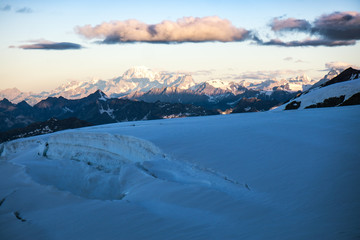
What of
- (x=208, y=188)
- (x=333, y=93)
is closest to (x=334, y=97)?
(x=333, y=93)

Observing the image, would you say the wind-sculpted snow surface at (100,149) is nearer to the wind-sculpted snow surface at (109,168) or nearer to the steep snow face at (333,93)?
the wind-sculpted snow surface at (109,168)

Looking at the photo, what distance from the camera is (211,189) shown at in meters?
12.9

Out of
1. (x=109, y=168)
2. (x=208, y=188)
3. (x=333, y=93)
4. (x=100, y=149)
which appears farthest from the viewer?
(x=333, y=93)

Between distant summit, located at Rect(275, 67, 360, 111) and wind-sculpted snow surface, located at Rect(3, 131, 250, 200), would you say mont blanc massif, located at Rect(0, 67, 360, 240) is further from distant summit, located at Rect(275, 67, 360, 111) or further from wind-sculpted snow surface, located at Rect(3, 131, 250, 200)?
distant summit, located at Rect(275, 67, 360, 111)

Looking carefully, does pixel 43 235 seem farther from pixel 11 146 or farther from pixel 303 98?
pixel 303 98

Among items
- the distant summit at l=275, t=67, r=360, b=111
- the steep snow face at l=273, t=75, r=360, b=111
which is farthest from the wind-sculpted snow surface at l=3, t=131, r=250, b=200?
the steep snow face at l=273, t=75, r=360, b=111

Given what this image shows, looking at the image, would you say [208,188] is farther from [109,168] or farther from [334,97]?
[334,97]

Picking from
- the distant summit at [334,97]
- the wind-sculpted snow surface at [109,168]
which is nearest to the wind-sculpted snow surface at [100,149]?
the wind-sculpted snow surface at [109,168]

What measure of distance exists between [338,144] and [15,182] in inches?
786

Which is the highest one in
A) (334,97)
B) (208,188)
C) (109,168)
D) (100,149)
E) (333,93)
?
(333,93)

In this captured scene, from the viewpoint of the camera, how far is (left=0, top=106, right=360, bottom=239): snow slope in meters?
9.89

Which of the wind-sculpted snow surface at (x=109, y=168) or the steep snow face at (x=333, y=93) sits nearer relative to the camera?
the wind-sculpted snow surface at (x=109, y=168)

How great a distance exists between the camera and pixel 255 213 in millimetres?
10633

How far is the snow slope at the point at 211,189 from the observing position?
9.89 metres
